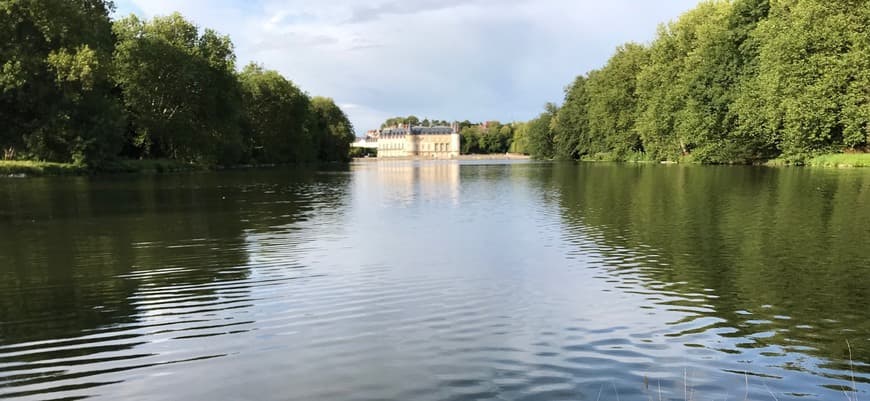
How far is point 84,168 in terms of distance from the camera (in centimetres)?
5441

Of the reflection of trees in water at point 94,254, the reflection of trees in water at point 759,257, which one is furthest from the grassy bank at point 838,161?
the reflection of trees in water at point 94,254

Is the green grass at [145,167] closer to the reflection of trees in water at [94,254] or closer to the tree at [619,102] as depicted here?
the reflection of trees in water at [94,254]

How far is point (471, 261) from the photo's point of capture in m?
13.2

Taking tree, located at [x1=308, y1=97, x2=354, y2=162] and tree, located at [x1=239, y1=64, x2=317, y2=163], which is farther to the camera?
tree, located at [x1=308, y1=97, x2=354, y2=162]

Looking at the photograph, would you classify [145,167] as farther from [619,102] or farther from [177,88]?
[619,102]

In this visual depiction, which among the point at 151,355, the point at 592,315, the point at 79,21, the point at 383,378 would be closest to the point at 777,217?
the point at 592,315

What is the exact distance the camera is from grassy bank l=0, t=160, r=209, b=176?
49.2 metres

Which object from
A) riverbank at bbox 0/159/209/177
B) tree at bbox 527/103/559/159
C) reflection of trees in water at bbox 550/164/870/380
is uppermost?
tree at bbox 527/103/559/159

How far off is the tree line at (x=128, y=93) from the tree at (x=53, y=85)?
0.28 feet

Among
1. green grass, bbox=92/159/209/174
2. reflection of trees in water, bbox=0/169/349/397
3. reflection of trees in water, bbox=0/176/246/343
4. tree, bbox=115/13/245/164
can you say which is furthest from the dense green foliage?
green grass, bbox=92/159/209/174

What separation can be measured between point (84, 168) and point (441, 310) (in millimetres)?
55030

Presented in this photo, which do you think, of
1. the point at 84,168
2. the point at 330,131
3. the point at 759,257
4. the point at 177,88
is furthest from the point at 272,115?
the point at 759,257

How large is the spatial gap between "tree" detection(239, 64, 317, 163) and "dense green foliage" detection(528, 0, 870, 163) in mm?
49848

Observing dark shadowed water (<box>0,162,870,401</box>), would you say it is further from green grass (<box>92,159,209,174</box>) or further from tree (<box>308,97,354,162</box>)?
tree (<box>308,97,354,162</box>)
